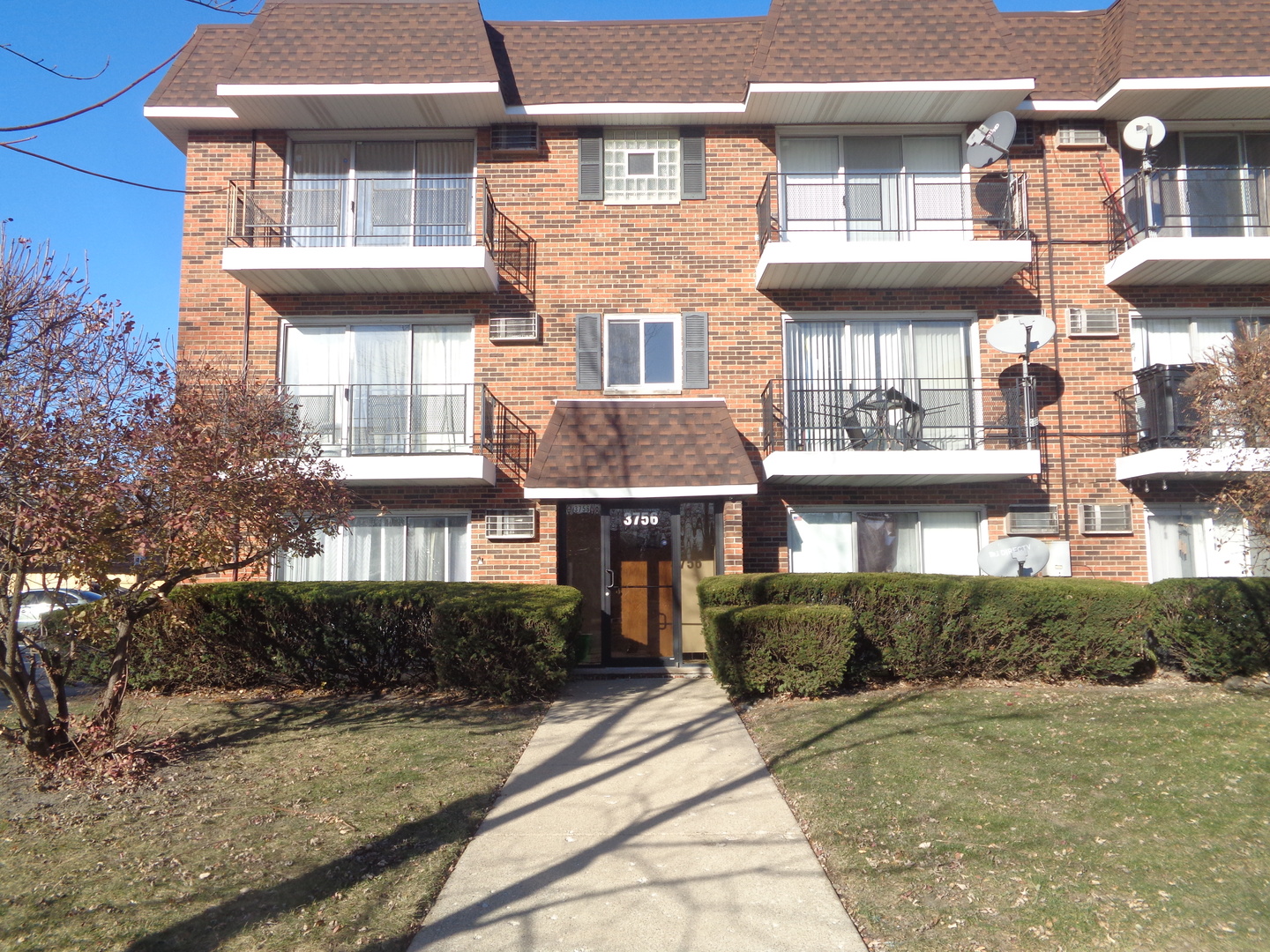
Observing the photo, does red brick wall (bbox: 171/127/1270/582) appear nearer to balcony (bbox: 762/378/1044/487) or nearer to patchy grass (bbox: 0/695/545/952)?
balcony (bbox: 762/378/1044/487)

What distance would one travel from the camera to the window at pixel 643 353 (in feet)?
40.3

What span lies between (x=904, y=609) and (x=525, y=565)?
4977 millimetres

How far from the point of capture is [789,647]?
9.02 meters

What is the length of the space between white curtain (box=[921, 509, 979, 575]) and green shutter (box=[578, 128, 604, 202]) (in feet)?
21.2

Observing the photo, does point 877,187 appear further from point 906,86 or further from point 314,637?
point 314,637

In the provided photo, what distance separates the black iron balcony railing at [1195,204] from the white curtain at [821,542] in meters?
5.44

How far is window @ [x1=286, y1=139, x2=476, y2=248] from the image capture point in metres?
12.7

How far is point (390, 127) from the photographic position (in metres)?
12.8

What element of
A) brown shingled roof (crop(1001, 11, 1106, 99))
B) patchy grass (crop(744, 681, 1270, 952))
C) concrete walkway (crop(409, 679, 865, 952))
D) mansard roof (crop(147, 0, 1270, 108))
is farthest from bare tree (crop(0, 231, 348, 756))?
brown shingled roof (crop(1001, 11, 1106, 99))

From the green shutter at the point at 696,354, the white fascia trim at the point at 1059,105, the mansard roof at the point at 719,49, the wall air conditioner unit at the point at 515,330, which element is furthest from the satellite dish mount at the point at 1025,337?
the wall air conditioner unit at the point at 515,330

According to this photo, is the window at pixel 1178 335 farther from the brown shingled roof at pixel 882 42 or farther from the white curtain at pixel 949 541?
the brown shingled roof at pixel 882 42

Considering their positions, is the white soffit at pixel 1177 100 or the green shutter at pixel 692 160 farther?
the green shutter at pixel 692 160

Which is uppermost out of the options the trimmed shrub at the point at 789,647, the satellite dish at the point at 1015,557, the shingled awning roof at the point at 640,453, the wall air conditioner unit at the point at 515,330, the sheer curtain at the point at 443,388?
the wall air conditioner unit at the point at 515,330

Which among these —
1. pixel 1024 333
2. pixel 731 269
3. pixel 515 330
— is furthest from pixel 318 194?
pixel 1024 333
